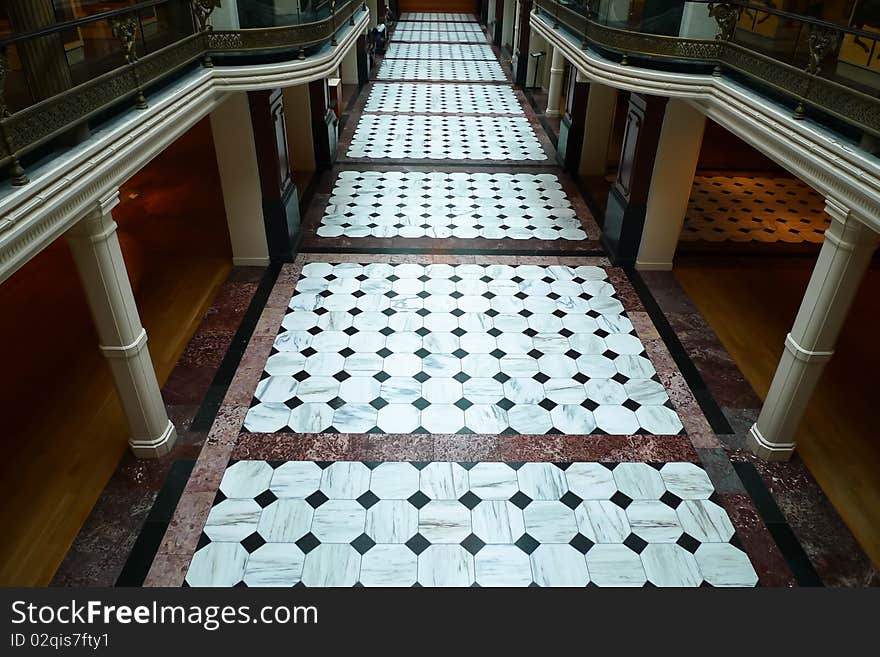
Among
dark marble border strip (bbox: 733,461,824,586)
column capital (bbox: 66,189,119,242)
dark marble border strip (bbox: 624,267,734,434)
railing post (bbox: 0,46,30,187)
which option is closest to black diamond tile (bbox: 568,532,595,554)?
dark marble border strip (bbox: 733,461,824,586)

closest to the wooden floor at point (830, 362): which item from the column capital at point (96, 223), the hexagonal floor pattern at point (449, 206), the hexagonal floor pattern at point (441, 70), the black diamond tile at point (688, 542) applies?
the black diamond tile at point (688, 542)

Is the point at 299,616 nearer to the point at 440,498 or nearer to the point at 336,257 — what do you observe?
the point at 440,498

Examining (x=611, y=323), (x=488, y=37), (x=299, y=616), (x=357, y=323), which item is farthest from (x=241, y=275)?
(x=488, y=37)

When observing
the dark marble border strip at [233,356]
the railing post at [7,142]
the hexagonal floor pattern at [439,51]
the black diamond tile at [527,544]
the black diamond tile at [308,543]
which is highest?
the railing post at [7,142]

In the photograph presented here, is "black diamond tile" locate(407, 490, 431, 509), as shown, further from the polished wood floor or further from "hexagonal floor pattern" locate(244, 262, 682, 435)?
the polished wood floor

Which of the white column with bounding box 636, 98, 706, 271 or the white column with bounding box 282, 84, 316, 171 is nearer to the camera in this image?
the white column with bounding box 636, 98, 706, 271

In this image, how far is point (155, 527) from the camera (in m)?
4.81

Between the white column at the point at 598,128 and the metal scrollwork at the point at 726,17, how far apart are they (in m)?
5.07

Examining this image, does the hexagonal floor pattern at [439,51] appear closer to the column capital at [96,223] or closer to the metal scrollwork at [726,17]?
the metal scrollwork at [726,17]

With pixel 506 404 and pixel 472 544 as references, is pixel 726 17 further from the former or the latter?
pixel 472 544

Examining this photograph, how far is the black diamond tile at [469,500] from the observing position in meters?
5.11

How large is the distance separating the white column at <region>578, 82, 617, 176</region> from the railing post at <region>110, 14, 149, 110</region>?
8338 mm

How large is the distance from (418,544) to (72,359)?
173 inches

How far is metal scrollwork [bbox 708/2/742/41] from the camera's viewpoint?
5.77 m
